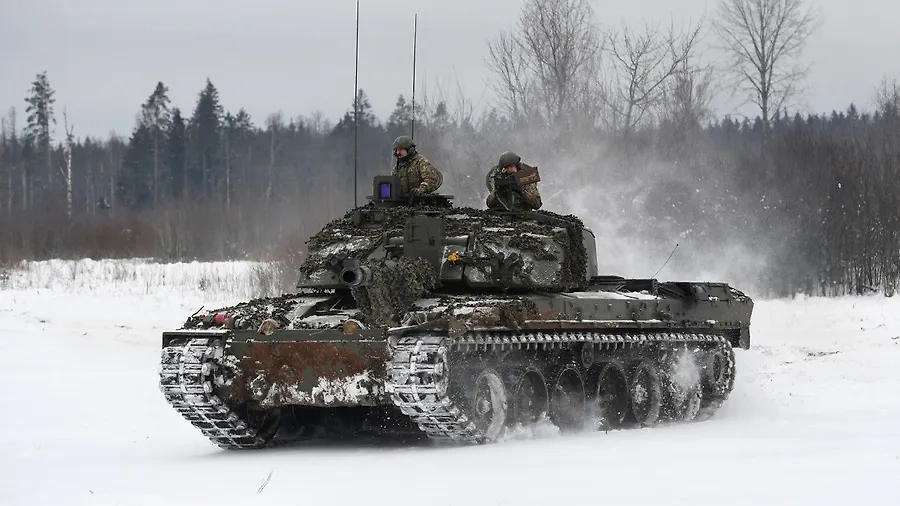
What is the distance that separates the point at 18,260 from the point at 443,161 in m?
12.6

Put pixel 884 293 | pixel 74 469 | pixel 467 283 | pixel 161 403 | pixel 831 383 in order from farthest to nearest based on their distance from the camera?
pixel 884 293 < pixel 831 383 < pixel 161 403 < pixel 467 283 < pixel 74 469

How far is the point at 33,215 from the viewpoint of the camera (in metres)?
54.9

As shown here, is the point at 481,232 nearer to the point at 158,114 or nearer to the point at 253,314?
the point at 253,314

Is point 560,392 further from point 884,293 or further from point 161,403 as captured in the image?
point 884,293

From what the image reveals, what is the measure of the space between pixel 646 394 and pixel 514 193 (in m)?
3.10

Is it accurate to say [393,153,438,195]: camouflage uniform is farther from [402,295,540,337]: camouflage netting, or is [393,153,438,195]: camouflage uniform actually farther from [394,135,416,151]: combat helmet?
[402,295,540,337]: camouflage netting

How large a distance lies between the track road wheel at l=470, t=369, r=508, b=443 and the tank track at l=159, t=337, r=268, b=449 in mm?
2586

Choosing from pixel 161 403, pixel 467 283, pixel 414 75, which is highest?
pixel 414 75

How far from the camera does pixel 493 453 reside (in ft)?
41.6

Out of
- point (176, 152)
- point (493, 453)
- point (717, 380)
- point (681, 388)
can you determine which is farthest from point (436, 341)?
point (176, 152)

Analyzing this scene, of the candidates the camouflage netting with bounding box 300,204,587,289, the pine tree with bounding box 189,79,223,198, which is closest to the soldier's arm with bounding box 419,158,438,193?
the camouflage netting with bounding box 300,204,587,289

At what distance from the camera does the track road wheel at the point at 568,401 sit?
51.3ft

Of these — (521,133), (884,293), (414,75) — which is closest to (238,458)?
(414,75)

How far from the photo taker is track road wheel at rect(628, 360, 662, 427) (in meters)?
17.1
